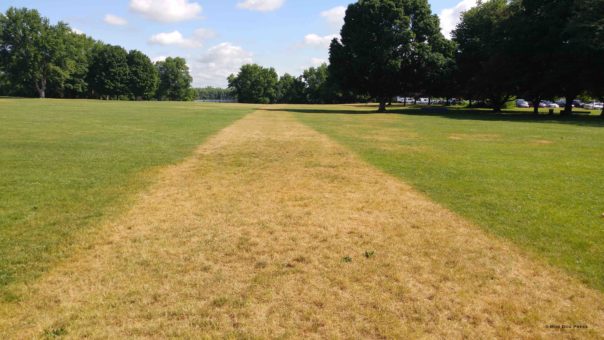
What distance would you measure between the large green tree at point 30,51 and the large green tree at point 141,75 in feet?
61.3

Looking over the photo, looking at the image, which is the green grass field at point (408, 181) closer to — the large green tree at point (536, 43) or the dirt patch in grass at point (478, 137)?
the dirt patch in grass at point (478, 137)

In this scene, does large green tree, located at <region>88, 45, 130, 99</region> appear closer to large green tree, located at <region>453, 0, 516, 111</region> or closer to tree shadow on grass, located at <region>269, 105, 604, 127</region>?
tree shadow on grass, located at <region>269, 105, 604, 127</region>

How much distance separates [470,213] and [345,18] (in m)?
47.4

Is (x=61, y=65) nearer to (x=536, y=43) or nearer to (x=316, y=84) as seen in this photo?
(x=316, y=84)

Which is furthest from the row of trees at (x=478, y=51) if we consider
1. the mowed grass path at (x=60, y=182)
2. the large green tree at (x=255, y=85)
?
the large green tree at (x=255, y=85)

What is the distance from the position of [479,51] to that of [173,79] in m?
106

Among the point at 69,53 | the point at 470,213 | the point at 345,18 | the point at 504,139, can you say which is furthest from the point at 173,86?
the point at 470,213

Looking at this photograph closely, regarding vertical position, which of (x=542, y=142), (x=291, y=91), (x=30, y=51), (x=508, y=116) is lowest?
(x=542, y=142)

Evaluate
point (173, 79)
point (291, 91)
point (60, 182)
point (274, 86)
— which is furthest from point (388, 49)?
point (173, 79)

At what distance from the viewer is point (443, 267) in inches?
220

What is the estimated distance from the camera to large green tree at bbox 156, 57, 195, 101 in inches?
5359

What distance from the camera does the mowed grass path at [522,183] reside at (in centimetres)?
655

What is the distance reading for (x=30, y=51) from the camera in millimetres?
90000

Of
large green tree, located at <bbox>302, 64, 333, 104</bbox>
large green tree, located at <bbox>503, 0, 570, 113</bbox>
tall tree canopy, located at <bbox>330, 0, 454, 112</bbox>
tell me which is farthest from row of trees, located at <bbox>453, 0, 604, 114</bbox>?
large green tree, located at <bbox>302, 64, 333, 104</bbox>
